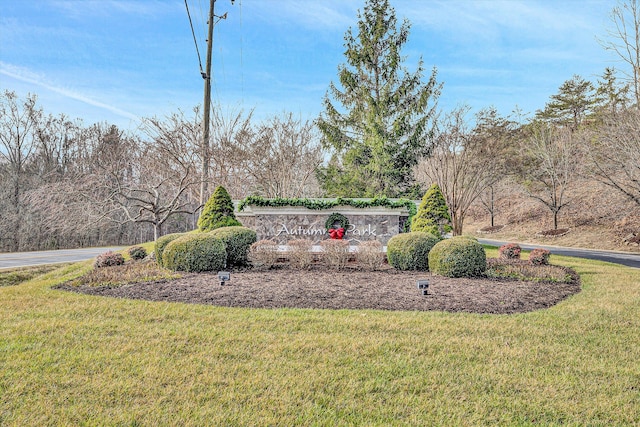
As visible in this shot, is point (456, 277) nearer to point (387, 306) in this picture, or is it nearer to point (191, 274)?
point (387, 306)

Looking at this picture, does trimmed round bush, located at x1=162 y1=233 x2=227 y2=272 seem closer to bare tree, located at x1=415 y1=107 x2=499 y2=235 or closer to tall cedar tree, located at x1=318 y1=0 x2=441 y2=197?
tall cedar tree, located at x1=318 y1=0 x2=441 y2=197

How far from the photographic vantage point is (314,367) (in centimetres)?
350

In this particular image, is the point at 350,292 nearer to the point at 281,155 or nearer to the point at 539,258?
the point at 539,258

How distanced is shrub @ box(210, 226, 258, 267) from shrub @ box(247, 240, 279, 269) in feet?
1.24

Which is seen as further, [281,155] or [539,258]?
[281,155]

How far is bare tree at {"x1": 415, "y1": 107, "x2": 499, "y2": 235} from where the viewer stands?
63.9ft

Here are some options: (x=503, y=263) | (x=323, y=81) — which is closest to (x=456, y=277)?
(x=503, y=263)

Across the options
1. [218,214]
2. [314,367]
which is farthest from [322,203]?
[314,367]

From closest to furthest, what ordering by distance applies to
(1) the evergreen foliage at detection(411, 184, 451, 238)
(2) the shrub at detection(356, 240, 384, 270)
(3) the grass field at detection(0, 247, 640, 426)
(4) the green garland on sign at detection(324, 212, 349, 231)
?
1. (3) the grass field at detection(0, 247, 640, 426)
2. (2) the shrub at detection(356, 240, 384, 270)
3. (1) the evergreen foliage at detection(411, 184, 451, 238)
4. (4) the green garland on sign at detection(324, 212, 349, 231)

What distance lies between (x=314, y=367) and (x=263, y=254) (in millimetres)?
6042

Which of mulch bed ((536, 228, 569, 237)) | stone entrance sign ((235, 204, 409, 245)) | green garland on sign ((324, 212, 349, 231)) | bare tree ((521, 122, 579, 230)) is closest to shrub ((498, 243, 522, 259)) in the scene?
stone entrance sign ((235, 204, 409, 245))

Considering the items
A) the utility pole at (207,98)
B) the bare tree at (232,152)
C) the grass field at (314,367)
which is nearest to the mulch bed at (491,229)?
the bare tree at (232,152)

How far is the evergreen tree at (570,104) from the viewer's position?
33.2 m

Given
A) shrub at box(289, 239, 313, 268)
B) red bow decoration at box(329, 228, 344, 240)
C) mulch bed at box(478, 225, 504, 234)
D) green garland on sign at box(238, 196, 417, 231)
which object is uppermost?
green garland on sign at box(238, 196, 417, 231)
